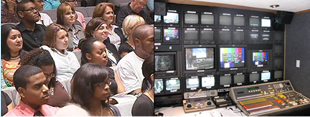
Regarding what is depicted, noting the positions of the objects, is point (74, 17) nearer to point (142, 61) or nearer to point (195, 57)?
point (142, 61)

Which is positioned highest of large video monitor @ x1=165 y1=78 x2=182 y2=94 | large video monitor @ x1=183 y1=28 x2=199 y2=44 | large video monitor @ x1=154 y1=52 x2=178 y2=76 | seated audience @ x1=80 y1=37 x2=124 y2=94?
large video monitor @ x1=183 y1=28 x2=199 y2=44

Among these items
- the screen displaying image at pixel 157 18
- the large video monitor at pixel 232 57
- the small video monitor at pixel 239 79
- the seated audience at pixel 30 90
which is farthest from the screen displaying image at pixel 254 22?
the seated audience at pixel 30 90

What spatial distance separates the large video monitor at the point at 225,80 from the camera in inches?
86.7

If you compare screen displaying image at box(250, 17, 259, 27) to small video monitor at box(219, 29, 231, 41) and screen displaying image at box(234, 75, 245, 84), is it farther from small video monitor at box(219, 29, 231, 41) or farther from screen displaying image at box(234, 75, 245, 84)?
screen displaying image at box(234, 75, 245, 84)

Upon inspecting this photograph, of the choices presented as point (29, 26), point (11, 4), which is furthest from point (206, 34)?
point (11, 4)

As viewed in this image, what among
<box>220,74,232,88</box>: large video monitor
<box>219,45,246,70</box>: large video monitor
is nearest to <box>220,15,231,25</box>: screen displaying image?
<box>219,45,246,70</box>: large video monitor

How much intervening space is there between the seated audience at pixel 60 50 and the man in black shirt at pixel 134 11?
43 centimetres

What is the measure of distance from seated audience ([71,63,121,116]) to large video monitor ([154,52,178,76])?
2.33 ft

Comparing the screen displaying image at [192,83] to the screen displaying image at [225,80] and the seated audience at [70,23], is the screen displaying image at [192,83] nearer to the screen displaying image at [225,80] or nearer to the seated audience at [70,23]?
the screen displaying image at [225,80]

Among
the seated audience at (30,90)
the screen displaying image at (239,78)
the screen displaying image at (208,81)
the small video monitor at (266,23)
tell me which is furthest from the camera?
the small video monitor at (266,23)

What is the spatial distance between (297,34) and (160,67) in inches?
76.2

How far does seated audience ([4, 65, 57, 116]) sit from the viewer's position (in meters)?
1.27

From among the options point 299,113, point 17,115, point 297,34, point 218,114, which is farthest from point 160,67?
point 297,34

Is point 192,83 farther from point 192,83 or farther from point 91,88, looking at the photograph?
point 91,88
